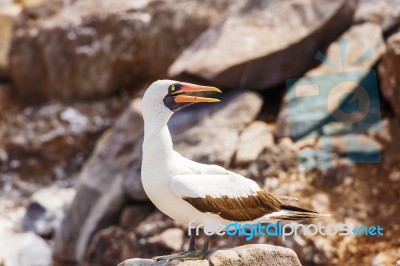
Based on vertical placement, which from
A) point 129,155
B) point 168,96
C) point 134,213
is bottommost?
point 134,213

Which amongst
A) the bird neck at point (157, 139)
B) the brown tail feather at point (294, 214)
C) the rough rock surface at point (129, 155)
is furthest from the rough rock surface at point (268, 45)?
the bird neck at point (157, 139)

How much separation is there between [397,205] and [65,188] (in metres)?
5.95

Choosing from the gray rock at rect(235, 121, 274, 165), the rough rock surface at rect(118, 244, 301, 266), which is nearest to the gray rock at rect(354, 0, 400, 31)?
the gray rock at rect(235, 121, 274, 165)

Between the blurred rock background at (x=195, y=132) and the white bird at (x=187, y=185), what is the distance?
7.39ft

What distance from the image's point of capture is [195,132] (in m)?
7.57

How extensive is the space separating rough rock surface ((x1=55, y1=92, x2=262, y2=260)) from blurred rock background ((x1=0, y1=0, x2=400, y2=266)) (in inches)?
0.7

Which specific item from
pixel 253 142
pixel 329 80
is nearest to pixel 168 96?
pixel 253 142

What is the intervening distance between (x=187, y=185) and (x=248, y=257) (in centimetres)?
62

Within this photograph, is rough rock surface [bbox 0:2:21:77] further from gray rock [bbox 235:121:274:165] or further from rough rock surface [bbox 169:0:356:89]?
gray rock [bbox 235:121:274:165]

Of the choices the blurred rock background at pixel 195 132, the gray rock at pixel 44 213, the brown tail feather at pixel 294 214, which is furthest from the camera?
the gray rock at pixel 44 213

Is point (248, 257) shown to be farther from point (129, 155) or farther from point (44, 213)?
point (44, 213)

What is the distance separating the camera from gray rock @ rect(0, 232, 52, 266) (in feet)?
28.9

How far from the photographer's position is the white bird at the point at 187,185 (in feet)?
12.4

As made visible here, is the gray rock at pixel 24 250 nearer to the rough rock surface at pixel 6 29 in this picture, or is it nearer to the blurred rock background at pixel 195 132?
the blurred rock background at pixel 195 132
